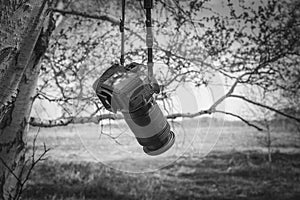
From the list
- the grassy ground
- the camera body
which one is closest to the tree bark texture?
the camera body

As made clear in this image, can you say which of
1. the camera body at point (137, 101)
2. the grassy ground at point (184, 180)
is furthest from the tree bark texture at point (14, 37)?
the grassy ground at point (184, 180)

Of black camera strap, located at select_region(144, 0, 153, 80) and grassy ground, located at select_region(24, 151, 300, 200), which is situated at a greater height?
black camera strap, located at select_region(144, 0, 153, 80)

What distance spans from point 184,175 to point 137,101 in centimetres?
384

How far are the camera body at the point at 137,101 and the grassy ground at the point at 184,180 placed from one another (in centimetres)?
273

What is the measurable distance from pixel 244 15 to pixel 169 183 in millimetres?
2529

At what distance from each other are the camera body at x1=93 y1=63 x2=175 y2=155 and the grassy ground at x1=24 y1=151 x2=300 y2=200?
108 inches

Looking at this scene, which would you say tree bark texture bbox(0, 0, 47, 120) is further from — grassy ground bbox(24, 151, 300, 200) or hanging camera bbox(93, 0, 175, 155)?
grassy ground bbox(24, 151, 300, 200)

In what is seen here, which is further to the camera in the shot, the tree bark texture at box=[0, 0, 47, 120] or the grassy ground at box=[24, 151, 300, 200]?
the grassy ground at box=[24, 151, 300, 200]

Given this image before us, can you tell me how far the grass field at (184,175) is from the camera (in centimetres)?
375

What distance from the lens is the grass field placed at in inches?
148

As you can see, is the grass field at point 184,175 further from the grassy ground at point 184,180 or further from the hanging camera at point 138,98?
the hanging camera at point 138,98

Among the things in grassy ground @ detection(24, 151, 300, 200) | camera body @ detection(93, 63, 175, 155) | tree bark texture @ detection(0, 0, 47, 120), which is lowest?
grassy ground @ detection(24, 151, 300, 200)

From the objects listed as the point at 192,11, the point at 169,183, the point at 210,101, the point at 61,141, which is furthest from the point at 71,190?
the point at 210,101

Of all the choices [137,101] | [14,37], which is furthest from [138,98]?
[14,37]
